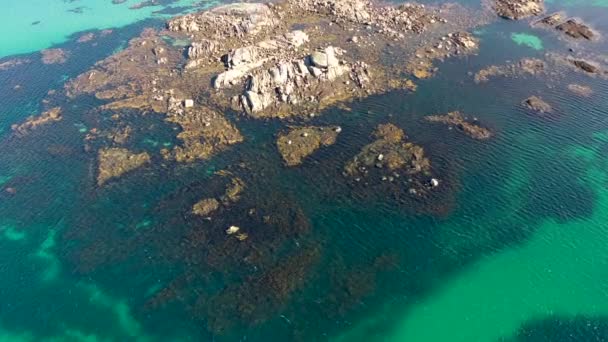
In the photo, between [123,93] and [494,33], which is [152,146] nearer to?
[123,93]

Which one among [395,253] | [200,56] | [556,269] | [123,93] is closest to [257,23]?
[200,56]

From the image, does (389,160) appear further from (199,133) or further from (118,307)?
(118,307)

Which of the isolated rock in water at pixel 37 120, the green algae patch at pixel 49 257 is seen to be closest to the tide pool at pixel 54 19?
the isolated rock in water at pixel 37 120

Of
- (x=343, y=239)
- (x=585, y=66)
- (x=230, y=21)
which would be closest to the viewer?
(x=343, y=239)

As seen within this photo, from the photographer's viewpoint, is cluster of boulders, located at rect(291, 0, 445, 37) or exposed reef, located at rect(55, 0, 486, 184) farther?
cluster of boulders, located at rect(291, 0, 445, 37)

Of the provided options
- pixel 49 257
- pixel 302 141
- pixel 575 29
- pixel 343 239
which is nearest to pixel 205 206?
pixel 302 141

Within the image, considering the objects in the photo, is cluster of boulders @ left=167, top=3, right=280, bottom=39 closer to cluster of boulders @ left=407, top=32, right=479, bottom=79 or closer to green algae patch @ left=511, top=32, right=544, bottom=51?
cluster of boulders @ left=407, top=32, right=479, bottom=79

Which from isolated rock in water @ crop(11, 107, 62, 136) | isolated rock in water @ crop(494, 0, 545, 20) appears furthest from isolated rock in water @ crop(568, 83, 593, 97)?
isolated rock in water @ crop(11, 107, 62, 136)
